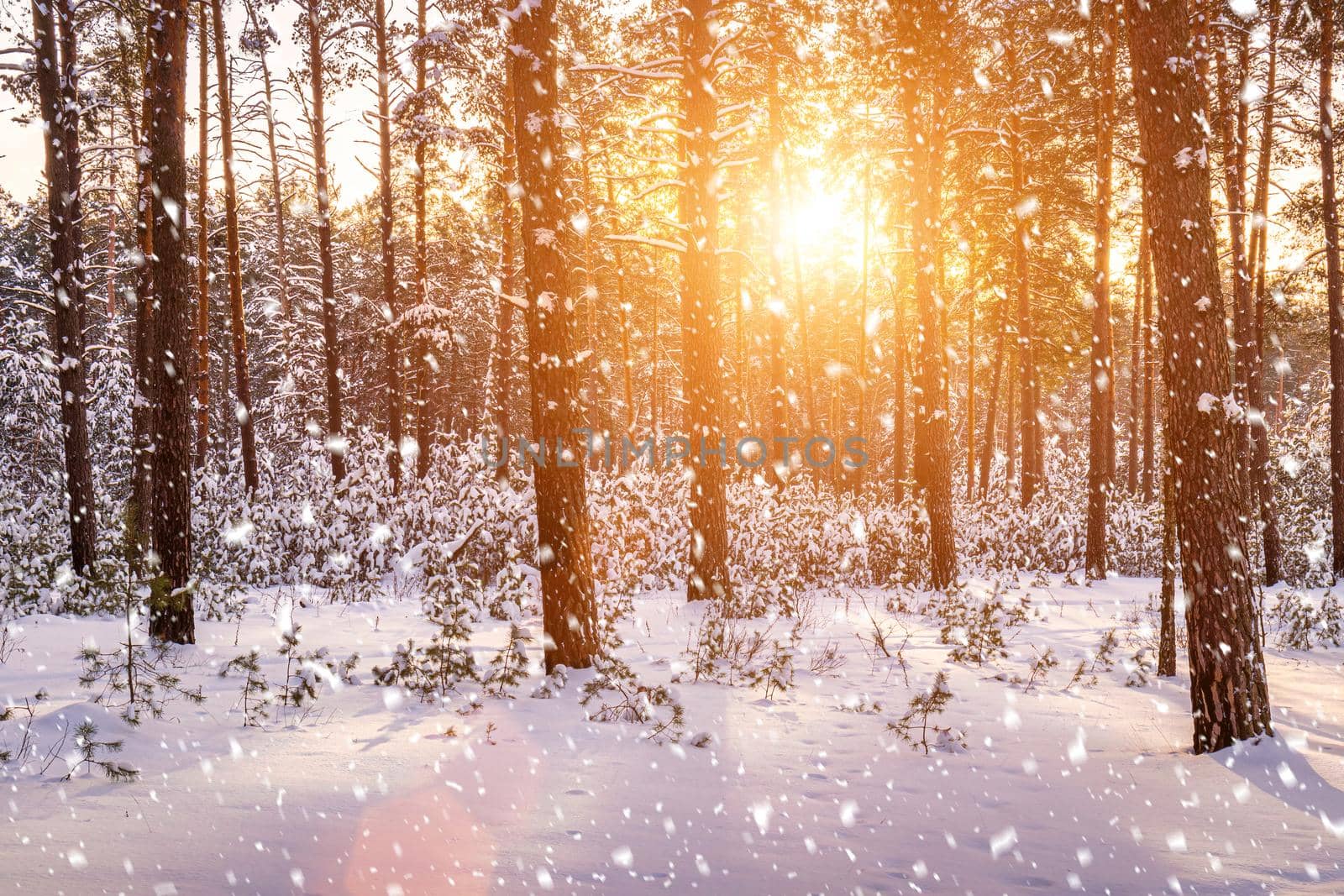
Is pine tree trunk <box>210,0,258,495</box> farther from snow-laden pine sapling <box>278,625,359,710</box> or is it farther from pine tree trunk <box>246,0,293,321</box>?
snow-laden pine sapling <box>278,625,359,710</box>

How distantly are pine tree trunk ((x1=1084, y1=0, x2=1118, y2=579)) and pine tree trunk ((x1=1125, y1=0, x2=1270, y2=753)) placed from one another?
906cm

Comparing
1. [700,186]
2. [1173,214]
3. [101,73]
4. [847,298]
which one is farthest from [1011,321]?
[101,73]

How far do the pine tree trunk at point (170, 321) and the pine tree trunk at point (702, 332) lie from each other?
560 centimetres

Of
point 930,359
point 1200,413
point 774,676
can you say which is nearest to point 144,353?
point 774,676

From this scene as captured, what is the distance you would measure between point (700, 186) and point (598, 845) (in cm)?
842

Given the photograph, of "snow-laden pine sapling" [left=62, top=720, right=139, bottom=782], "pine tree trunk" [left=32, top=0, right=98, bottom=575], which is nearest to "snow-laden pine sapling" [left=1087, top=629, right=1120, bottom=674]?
"snow-laden pine sapling" [left=62, top=720, right=139, bottom=782]

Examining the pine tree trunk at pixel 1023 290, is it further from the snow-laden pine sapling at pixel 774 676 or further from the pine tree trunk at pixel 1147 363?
the snow-laden pine sapling at pixel 774 676

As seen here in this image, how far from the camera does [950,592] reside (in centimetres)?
859

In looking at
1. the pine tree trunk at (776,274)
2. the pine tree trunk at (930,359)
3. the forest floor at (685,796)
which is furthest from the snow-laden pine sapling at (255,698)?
the pine tree trunk at (776,274)

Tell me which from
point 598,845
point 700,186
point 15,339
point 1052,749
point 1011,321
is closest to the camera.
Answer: point 598,845

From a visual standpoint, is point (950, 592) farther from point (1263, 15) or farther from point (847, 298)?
point (847, 298)

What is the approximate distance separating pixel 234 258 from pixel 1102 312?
17.3 meters

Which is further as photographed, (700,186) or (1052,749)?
(700,186)

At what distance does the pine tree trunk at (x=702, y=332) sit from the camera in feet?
31.9
